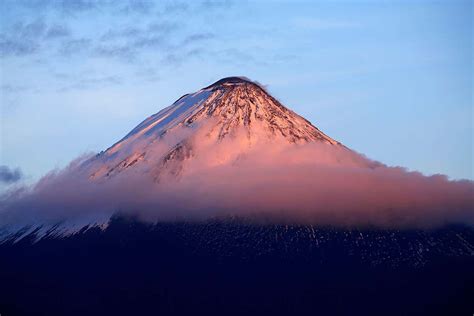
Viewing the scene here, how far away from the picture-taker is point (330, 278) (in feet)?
649

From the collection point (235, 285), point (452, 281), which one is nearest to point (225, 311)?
point (235, 285)

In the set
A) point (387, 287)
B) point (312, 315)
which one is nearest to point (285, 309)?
point (312, 315)

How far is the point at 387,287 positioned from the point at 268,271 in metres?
18.9

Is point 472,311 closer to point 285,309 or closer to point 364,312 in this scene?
point 364,312

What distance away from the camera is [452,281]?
639 ft

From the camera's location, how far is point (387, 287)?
195250 millimetres

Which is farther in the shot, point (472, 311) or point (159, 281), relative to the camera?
point (159, 281)

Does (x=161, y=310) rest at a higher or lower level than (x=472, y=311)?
higher

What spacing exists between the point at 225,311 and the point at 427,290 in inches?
1268

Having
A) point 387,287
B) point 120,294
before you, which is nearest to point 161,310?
point 120,294

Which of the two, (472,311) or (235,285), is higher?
(235,285)

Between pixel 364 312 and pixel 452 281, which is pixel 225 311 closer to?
pixel 364 312

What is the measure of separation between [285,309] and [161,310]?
1908 cm

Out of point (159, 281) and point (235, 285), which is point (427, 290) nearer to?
point (235, 285)
